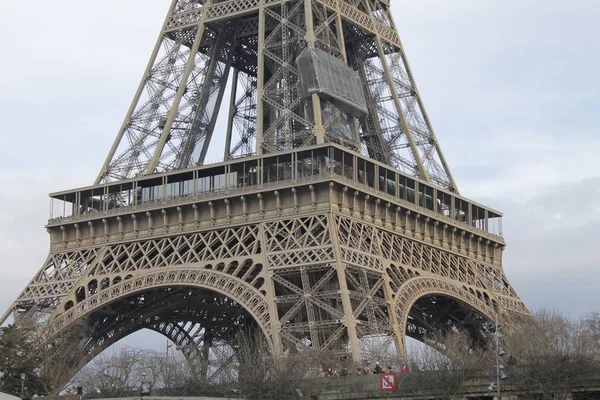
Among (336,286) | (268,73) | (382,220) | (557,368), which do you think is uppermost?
(268,73)

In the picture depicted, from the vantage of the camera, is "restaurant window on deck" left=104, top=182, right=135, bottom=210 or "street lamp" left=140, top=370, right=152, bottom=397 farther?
"restaurant window on deck" left=104, top=182, right=135, bottom=210

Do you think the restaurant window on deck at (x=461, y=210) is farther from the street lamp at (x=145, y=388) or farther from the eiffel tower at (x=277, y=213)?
the street lamp at (x=145, y=388)

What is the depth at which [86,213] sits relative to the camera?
77500 mm

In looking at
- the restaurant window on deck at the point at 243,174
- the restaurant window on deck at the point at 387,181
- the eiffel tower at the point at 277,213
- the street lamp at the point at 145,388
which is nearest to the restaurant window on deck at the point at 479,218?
the eiffel tower at the point at 277,213

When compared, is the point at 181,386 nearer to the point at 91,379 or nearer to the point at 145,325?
the point at 91,379

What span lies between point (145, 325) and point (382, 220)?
18.6 m

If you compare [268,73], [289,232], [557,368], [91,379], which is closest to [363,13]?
[268,73]

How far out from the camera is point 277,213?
69750mm

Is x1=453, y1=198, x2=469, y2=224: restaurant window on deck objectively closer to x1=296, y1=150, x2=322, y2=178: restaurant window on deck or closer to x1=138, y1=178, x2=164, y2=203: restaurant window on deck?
x1=296, y1=150, x2=322, y2=178: restaurant window on deck

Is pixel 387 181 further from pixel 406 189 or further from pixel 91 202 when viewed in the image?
pixel 91 202

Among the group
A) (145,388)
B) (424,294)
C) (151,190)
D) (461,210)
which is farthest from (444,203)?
(145,388)

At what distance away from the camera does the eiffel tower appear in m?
67.1

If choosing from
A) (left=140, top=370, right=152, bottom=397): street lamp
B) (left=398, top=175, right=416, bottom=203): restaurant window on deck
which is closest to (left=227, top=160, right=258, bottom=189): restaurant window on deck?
(left=398, top=175, right=416, bottom=203): restaurant window on deck

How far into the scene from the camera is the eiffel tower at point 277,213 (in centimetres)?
6712
